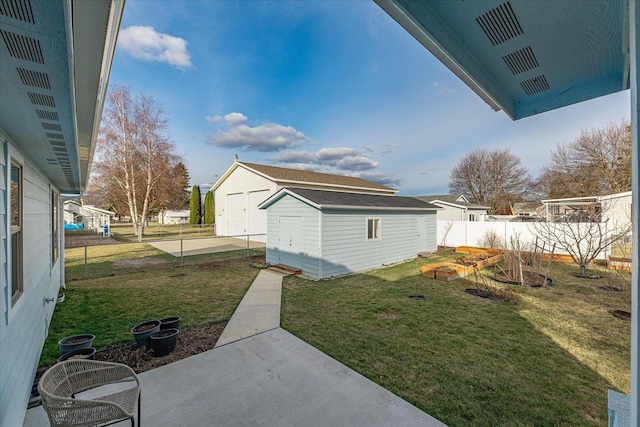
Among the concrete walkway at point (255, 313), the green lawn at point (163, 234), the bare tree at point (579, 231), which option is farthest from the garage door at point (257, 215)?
the bare tree at point (579, 231)

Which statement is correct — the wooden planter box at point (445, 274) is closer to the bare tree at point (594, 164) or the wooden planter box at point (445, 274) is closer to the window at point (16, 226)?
the window at point (16, 226)

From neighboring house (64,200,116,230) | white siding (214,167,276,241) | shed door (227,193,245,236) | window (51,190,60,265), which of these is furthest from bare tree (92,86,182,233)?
neighboring house (64,200,116,230)

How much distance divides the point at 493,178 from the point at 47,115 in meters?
37.0

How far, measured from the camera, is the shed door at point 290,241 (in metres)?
9.30

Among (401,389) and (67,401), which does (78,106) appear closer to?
(67,401)

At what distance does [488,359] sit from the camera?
3.83 m

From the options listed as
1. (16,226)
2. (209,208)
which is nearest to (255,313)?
(16,226)

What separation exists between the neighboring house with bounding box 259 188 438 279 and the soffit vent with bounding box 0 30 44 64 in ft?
23.3

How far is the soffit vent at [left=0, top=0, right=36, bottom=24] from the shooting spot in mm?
941

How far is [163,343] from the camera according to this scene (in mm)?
3875

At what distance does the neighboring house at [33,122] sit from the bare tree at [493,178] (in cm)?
3595

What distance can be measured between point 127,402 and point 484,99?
3.75m

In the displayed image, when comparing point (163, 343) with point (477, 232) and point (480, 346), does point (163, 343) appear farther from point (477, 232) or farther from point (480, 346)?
point (477, 232)

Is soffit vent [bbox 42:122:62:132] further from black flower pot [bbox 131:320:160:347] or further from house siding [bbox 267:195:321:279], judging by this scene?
house siding [bbox 267:195:321:279]
